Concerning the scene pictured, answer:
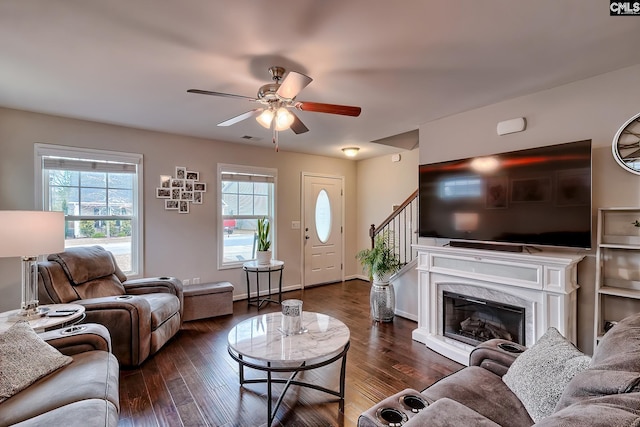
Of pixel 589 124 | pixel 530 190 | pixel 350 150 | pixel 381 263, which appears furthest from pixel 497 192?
pixel 350 150

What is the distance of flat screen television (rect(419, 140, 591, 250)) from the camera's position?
2.28 m

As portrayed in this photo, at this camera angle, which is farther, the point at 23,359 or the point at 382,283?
the point at 382,283

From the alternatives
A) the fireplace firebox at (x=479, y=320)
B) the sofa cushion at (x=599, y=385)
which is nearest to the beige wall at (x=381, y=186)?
the fireplace firebox at (x=479, y=320)

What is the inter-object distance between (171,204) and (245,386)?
2.71 m

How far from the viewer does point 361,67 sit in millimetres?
2240

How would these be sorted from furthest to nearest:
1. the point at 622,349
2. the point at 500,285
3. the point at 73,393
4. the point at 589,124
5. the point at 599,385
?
the point at 500,285, the point at 589,124, the point at 73,393, the point at 622,349, the point at 599,385

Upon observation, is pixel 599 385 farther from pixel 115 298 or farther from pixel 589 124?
pixel 115 298

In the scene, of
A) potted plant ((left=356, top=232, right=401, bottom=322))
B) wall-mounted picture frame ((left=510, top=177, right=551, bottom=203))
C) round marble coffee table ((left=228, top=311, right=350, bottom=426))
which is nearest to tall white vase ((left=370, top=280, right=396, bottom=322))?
potted plant ((left=356, top=232, right=401, bottom=322))

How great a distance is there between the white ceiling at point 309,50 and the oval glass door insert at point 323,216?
2.81m

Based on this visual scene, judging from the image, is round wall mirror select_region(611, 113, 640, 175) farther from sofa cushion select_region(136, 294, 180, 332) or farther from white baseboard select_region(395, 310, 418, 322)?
sofa cushion select_region(136, 294, 180, 332)

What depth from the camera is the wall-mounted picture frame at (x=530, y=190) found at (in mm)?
2434

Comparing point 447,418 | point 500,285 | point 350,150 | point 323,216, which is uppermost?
point 350,150

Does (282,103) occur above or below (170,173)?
above

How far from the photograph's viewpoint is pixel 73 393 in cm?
146
